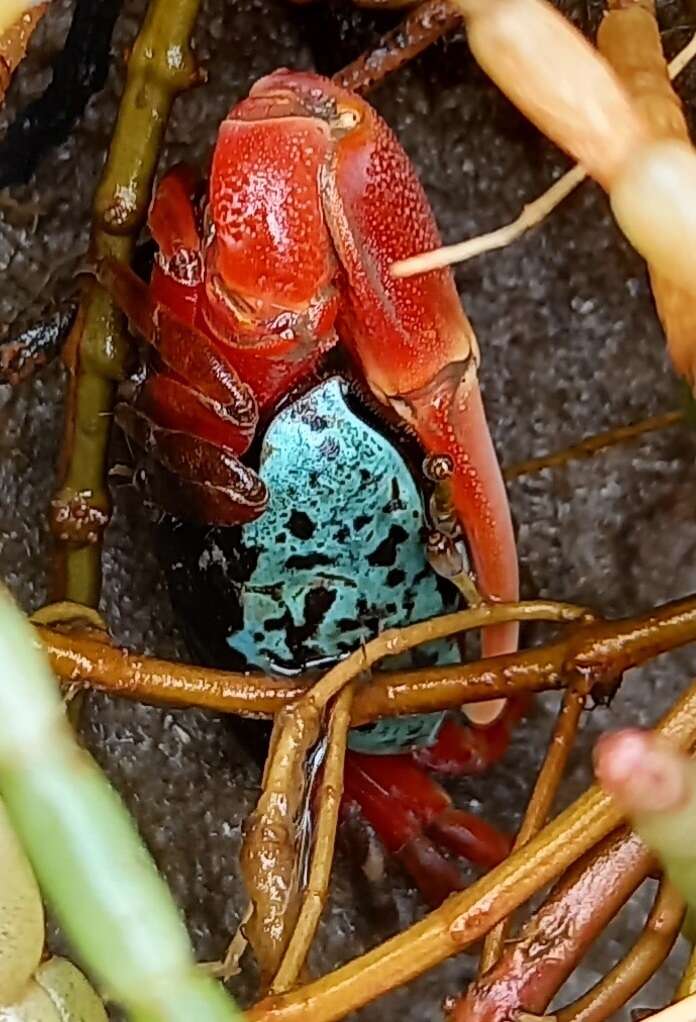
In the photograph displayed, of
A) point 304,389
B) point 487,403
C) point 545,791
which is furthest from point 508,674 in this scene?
point 487,403

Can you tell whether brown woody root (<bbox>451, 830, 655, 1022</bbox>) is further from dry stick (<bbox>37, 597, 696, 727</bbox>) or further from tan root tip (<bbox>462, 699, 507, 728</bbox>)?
tan root tip (<bbox>462, 699, 507, 728</bbox>)

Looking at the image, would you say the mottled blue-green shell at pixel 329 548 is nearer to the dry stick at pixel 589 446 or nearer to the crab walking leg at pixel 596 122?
the dry stick at pixel 589 446

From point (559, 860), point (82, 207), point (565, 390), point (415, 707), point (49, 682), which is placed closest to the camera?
point (49, 682)

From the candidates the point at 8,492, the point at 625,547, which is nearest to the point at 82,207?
the point at 8,492

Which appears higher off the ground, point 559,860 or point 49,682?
point 49,682

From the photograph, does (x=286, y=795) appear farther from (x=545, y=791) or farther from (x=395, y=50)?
(x=395, y=50)

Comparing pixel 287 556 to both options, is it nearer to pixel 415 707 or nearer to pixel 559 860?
pixel 415 707

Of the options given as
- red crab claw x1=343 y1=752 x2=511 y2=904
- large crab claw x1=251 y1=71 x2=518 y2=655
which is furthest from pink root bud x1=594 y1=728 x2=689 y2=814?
red crab claw x1=343 y1=752 x2=511 y2=904
